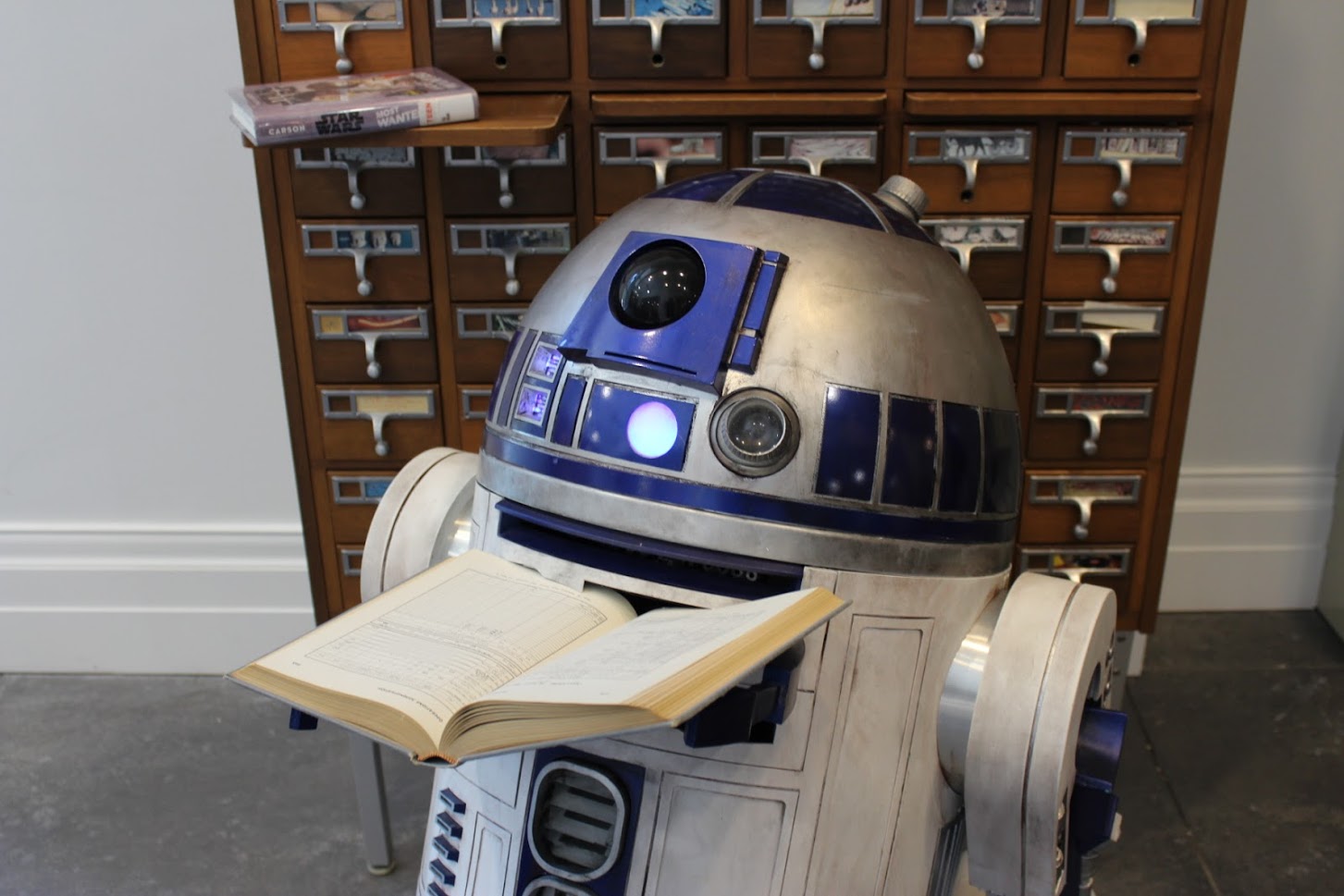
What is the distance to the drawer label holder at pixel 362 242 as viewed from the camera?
64.4 inches

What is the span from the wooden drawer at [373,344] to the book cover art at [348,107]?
32cm

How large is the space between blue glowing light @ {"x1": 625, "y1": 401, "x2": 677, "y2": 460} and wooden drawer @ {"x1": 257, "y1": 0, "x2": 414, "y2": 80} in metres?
0.84

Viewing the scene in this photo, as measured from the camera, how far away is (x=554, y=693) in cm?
79

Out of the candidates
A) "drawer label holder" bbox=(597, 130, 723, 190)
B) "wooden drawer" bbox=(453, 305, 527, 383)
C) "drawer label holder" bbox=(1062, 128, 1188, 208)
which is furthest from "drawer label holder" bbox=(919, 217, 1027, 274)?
"wooden drawer" bbox=(453, 305, 527, 383)

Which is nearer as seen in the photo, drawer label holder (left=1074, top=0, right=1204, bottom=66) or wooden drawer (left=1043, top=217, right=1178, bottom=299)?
drawer label holder (left=1074, top=0, right=1204, bottom=66)

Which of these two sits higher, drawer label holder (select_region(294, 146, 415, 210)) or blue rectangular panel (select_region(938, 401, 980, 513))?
drawer label holder (select_region(294, 146, 415, 210))

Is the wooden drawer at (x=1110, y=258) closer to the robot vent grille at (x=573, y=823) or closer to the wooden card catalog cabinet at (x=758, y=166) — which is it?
the wooden card catalog cabinet at (x=758, y=166)

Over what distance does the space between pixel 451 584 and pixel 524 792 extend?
197 mm

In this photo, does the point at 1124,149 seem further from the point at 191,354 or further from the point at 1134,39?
the point at 191,354

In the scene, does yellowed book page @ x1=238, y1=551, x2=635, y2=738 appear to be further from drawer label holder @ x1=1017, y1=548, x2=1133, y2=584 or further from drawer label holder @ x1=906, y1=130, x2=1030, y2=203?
drawer label holder @ x1=1017, y1=548, x2=1133, y2=584

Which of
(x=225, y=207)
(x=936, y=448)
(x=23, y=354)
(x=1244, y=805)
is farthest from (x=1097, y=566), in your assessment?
(x=23, y=354)

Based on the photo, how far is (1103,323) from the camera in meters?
1.68

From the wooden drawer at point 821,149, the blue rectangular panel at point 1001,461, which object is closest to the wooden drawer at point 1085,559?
the wooden drawer at point 821,149

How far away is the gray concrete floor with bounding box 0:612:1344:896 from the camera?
1.69m
